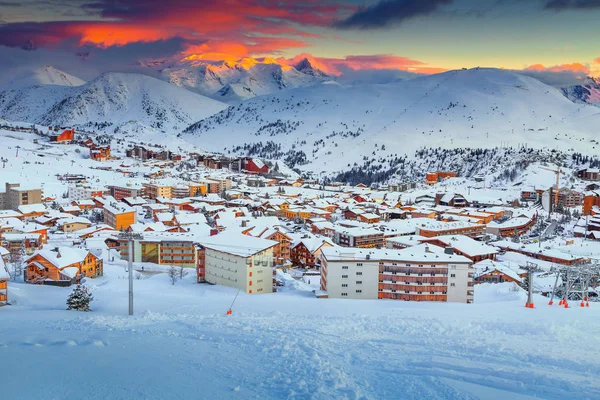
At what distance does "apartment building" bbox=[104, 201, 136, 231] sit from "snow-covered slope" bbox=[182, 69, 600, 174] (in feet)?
160

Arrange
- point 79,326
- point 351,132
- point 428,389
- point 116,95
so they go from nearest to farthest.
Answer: point 428,389 → point 79,326 → point 351,132 → point 116,95

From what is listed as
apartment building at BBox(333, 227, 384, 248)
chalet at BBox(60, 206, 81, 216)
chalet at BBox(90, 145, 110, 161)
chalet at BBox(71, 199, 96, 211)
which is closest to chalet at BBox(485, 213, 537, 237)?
apartment building at BBox(333, 227, 384, 248)

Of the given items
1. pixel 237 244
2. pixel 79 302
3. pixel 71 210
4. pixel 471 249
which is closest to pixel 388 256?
pixel 237 244

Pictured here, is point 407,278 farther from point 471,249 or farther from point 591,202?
point 591,202

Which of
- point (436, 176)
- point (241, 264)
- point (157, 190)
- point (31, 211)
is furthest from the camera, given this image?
point (436, 176)

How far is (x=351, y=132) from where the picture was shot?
97.6m

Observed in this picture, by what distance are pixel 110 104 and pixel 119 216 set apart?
11921 cm

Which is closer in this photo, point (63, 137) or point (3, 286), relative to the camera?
point (3, 286)

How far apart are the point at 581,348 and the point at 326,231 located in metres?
21.7

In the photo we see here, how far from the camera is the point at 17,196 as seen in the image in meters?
32.4

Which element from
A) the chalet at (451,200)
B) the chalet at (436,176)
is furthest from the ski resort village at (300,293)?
the chalet at (436,176)

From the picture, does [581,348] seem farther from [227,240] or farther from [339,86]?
[339,86]

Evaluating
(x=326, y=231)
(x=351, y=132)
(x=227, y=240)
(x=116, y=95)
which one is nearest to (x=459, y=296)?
(x=227, y=240)

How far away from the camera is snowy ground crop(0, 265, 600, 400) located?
16.0 ft
